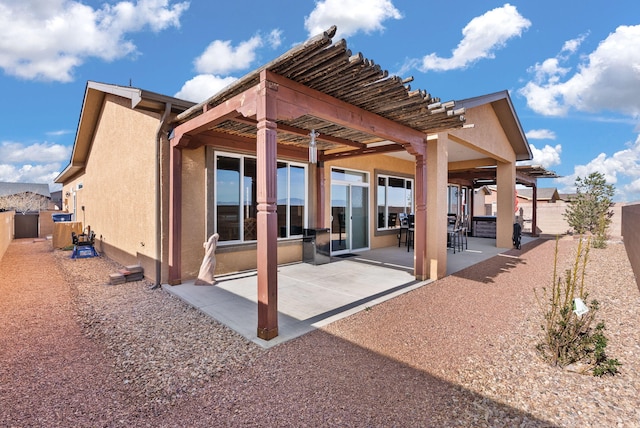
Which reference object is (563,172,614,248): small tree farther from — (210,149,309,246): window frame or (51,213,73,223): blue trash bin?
(51,213,73,223): blue trash bin

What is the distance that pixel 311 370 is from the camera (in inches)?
109

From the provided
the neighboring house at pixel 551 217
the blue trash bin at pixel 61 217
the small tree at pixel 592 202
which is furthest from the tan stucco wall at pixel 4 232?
the small tree at pixel 592 202

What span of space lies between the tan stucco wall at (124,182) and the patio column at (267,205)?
3414 mm

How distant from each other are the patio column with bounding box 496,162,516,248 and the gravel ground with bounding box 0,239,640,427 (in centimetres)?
648

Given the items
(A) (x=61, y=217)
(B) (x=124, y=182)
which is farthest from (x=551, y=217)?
(A) (x=61, y=217)

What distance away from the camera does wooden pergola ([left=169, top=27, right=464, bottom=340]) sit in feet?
10.8

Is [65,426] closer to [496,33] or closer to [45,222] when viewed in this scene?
[496,33]

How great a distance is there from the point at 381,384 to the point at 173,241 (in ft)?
14.8

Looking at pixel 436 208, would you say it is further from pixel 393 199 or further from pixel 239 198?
pixel 393 199

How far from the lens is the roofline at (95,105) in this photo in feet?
16.7

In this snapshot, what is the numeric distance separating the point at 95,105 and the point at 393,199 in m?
10.4

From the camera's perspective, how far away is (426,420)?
2105mm

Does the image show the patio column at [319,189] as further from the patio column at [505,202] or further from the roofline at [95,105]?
the patio column at [505,202]

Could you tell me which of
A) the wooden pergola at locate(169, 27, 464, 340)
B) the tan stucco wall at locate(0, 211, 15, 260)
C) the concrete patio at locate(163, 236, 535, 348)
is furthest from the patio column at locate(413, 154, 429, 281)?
the tan stucco wall at locate(0, 211, 15, 260)
